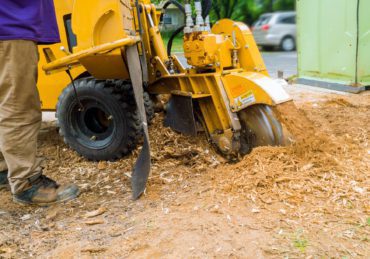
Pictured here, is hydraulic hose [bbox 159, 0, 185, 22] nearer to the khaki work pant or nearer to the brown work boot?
the khaki work pant

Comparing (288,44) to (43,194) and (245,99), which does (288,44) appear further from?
(43,194)

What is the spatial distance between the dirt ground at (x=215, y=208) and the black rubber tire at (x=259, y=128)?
126 mm

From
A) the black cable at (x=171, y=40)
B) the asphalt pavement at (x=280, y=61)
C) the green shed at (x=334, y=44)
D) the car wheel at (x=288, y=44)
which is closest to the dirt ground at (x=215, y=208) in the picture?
the black cable at (x=171, y=40)

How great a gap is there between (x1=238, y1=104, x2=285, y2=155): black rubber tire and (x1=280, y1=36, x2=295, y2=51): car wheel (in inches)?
243

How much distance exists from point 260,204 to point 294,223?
320 mm

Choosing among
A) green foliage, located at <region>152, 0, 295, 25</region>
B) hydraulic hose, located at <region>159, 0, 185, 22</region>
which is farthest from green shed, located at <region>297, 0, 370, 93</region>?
hydraulic hose, located at <region>159, 0, 185, 22</region>

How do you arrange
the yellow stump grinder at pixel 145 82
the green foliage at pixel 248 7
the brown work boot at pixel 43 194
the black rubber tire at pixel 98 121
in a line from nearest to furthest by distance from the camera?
the brown work boot at pixel 43 194, the yellow stump grinder at pixel 145 82, the black rubber tire at pixel 98 121, the green foliage at pixel 248 7

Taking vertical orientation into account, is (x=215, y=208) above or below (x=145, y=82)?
below

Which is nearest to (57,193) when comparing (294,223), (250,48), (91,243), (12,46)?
(91,243)

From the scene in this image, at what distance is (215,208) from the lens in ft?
9.71

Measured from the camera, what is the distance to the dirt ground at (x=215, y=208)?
8.38 feet

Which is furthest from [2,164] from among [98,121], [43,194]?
[98,121]

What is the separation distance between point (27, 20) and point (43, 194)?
134 cm

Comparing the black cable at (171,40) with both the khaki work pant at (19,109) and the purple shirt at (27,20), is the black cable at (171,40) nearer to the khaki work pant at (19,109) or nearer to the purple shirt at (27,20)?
the purple shirt at (27,20)
